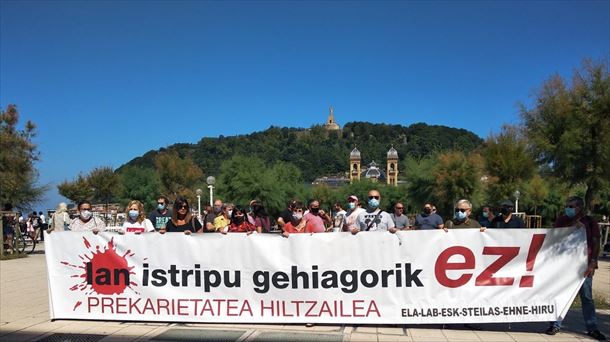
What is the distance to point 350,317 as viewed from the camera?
24.2 ft

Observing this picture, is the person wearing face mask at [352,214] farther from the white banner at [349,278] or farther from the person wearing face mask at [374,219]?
the white banner at [349,278]

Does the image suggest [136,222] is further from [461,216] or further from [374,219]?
[461,216]

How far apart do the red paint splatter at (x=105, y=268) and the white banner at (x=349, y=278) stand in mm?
21

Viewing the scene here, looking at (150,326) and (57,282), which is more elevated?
(57,282)

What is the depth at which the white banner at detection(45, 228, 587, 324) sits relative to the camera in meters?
7.35

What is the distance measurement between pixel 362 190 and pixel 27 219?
61.4 meters

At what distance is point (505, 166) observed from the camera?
3519 centimetres

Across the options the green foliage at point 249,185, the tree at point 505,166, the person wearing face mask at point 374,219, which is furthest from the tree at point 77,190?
the person wearing face mask at point 374,219

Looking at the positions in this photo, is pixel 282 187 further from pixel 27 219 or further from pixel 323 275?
pixel 323 275

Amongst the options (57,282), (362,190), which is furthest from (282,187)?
(57,282)

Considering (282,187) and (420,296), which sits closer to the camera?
(420,296)

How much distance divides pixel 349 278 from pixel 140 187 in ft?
158

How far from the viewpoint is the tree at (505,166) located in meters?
34.8

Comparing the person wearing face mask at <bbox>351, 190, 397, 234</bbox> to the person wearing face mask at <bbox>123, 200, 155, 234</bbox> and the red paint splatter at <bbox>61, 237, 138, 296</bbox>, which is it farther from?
the red paint splatter at <bbox>61, 237, 138, 296</bbox>
